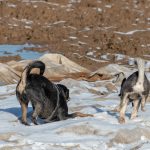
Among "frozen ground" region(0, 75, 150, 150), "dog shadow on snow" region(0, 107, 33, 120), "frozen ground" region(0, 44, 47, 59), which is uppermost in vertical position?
"frozen ground" region(0, 75, 150, 150)

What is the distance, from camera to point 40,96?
8.14 m

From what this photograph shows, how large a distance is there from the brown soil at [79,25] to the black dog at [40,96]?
14.1m

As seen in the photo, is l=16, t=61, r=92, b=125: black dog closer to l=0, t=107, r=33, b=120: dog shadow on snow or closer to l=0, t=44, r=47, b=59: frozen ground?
l=0, t=107, r=33, b=120: dog shadow on snow

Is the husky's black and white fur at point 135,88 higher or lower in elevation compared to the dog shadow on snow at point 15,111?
higher

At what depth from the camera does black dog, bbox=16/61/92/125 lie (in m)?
8.05

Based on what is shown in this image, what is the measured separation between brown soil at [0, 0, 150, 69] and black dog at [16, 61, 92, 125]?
1411cm

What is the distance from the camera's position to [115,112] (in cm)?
916

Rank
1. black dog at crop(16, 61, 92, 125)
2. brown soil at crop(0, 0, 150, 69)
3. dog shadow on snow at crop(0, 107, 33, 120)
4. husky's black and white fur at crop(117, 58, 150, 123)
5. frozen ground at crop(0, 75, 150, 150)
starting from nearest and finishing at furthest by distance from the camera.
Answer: frozen ground at crop(0, 75, 150, 150)
husky's black and white fur at crop(117, 58, 150, 123)
black dog at crop(16, 61, 92, 125)
dog shadow on snow at crop(0, 107, 33, 120)
brown soil at crop(0, 0, 150, 69)

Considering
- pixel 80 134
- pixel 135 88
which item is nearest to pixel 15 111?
pixel 80 134

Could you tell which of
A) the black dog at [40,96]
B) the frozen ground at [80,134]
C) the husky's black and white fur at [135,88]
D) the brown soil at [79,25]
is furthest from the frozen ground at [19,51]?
the husky's black and white fur at [135,88]

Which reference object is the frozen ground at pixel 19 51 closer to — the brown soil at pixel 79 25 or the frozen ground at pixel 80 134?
the brown soil at pixel 79 25

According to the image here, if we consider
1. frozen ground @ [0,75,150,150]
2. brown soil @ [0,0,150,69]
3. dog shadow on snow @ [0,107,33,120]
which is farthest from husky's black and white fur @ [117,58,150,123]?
brown soil @ [0,0,150,69]

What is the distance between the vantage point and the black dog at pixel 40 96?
8055mm

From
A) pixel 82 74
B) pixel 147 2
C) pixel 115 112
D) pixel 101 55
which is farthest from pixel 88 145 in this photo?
pixel 147 2
